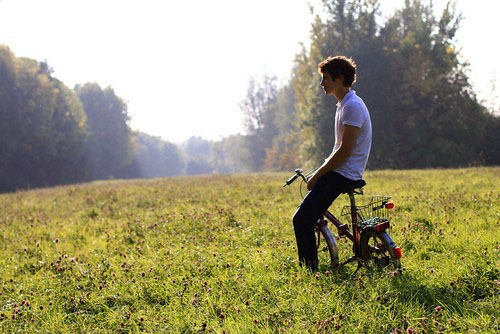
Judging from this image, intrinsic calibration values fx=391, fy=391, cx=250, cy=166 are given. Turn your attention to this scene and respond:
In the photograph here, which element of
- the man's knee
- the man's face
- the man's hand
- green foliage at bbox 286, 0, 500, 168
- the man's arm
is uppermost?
green foliage at bbox 286, 0, 500, 168

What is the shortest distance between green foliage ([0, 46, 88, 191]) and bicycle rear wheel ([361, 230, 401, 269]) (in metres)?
47.5

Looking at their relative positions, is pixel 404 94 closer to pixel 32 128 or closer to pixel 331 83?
pixel 331 83

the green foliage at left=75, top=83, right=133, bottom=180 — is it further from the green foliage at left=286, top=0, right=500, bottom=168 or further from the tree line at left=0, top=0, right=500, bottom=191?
the green foliage at left=286, top=0, right=500, bottom=168

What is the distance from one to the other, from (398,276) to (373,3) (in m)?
37.4

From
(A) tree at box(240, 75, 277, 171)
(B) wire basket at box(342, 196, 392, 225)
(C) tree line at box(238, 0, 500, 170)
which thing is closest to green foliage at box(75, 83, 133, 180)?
(A) tree at box(240, 75, 277, 171)

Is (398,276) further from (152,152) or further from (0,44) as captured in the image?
(152,152)

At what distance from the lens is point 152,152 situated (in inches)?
5536

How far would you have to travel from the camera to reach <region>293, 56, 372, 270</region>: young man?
14.6ft

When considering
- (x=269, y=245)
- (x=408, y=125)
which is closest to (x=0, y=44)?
(x=408, y=125)

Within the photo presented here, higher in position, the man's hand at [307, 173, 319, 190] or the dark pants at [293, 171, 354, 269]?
the man's hand at [307, 173, 319, 190]

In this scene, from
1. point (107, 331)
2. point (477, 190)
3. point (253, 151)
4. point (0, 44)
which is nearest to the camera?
point (107, 331)

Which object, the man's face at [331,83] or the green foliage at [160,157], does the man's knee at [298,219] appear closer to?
the man's face at [331,83]

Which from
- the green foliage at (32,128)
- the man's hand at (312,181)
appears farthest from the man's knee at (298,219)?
the green foliage at (32,128)

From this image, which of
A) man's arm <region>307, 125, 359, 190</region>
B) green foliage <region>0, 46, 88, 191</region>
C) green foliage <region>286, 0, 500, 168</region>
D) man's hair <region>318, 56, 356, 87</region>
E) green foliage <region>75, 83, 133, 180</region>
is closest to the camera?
man's arm <region>307, 125, 359, 190</region>
